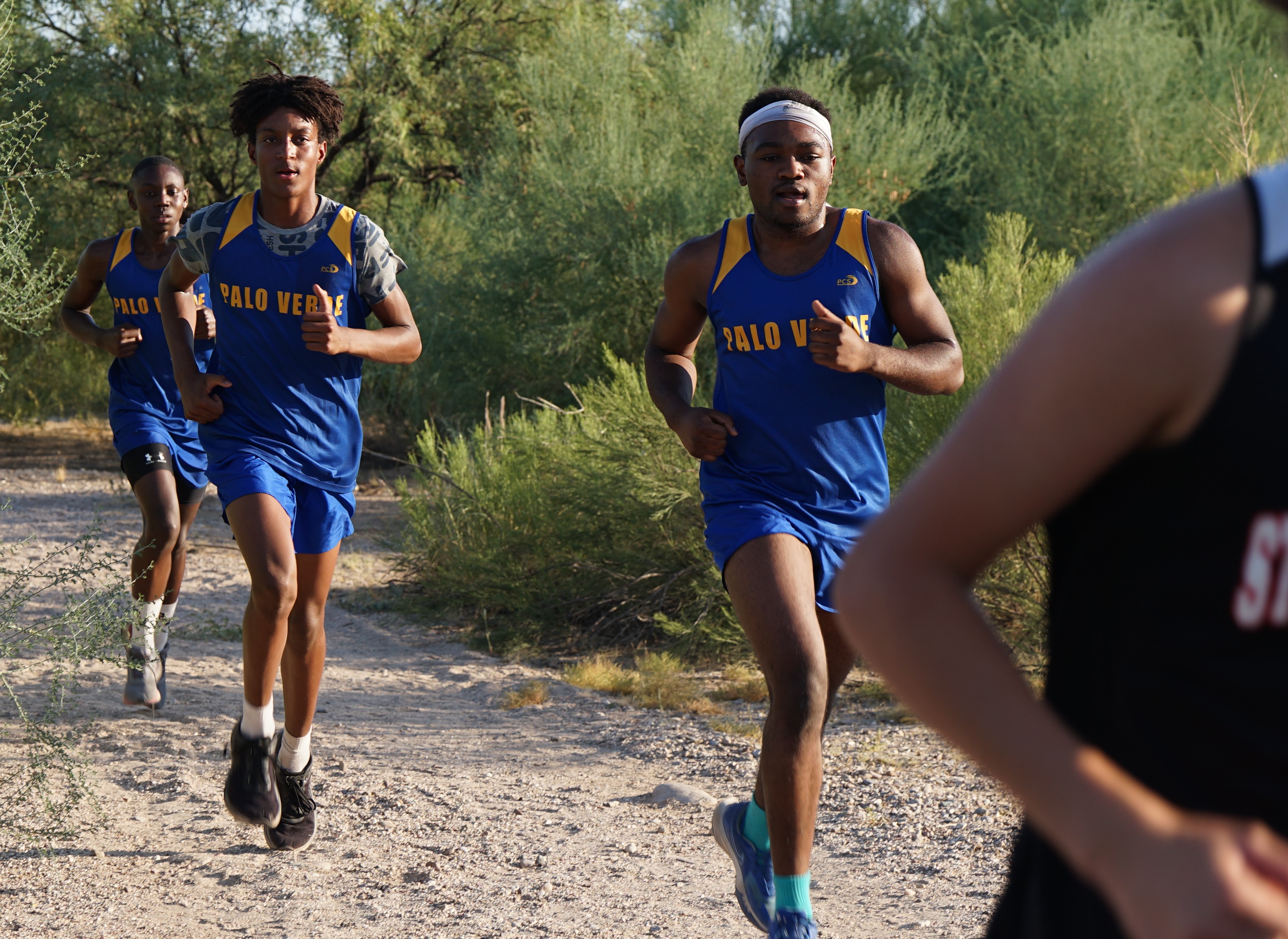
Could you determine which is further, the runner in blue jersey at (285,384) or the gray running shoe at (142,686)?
the gray running shoe at (142,686)

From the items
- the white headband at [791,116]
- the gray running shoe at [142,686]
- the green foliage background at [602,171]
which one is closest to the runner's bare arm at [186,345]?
the green foliage background at [602,171]

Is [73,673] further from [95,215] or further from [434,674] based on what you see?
[95,215]

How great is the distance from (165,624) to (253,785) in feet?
7.32

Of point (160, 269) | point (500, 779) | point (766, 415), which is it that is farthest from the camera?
point (160, 269)

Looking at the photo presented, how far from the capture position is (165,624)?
635cm

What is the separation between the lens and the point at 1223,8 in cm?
1405

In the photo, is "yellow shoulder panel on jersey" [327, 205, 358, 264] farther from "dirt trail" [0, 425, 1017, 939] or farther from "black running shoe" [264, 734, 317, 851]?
"dirt trail" [0, 425, 1017, 939]

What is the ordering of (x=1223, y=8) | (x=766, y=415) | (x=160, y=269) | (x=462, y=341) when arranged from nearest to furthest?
(x=766, y=415), (x=160, y=269), (x=462, y=341), (x=1223, y=8)

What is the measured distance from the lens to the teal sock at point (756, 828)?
367 cm

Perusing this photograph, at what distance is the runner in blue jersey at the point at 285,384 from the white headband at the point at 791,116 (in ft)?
4.17

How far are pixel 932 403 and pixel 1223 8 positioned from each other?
9.64 m

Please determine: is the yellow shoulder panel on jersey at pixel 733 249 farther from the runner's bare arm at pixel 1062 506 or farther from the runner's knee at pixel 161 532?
the runner's knee at pixel 161 532

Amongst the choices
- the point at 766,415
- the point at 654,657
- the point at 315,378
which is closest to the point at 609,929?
the point at 766,415

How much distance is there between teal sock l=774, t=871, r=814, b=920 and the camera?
3352 mm
